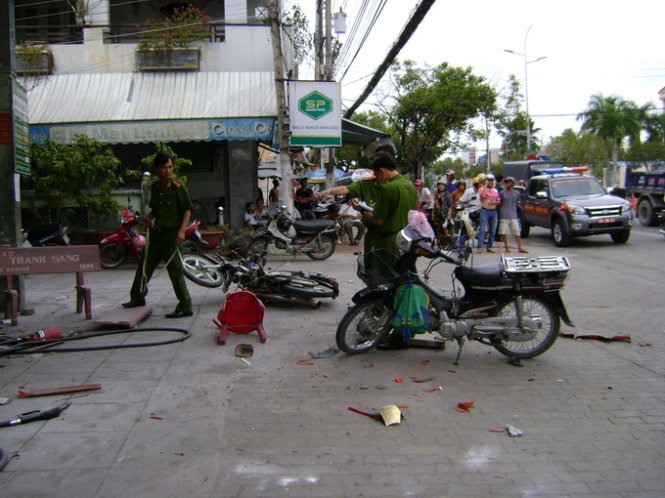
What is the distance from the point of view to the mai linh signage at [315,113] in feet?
43.0

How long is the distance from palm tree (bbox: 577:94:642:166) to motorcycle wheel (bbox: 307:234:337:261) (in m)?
42.1

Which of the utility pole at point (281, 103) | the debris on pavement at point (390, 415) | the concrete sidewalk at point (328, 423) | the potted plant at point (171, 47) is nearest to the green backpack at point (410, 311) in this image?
the concrete sidewalk at point (328, 423)

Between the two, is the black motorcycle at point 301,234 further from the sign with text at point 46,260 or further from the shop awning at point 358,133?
the sign with text at point 46,260

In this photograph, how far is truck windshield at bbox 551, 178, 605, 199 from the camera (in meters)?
15.4

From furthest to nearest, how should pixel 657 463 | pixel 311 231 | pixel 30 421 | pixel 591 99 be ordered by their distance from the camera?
1. pixel 591 99
2. pixel 311 231
3. pixel 30 421
4. pixel 657 463

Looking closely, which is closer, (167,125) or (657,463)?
(657,463)

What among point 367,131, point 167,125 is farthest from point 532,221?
point 167,125

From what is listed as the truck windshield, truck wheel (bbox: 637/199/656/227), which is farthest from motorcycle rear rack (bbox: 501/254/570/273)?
truck wheel (bbox: 637/199/656/227)

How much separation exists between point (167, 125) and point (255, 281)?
7524mm

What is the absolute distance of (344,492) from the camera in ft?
10.3

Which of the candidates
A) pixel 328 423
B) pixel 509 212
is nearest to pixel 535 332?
pixel 328 423

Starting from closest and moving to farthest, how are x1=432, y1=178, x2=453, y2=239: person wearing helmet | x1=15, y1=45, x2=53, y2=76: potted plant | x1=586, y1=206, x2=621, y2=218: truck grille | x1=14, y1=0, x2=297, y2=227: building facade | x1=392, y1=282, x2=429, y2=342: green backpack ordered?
x1=392, y1=282, x2=429, y2=342: green backpack
x1=14, y1=0, x2=297, y2=227: building facade
x1=586, y1=206, x2=621, y2=218: truck grille
x1=432, y1=178, x2=453, y2=239: person wearing helmet
x1=15, y1=45, x2=53, y2=76: potted plant

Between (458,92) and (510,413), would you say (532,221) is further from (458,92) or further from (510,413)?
(458,92)

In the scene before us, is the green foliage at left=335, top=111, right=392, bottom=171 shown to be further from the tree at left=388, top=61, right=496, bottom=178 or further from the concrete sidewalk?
the concrete sidewalk
